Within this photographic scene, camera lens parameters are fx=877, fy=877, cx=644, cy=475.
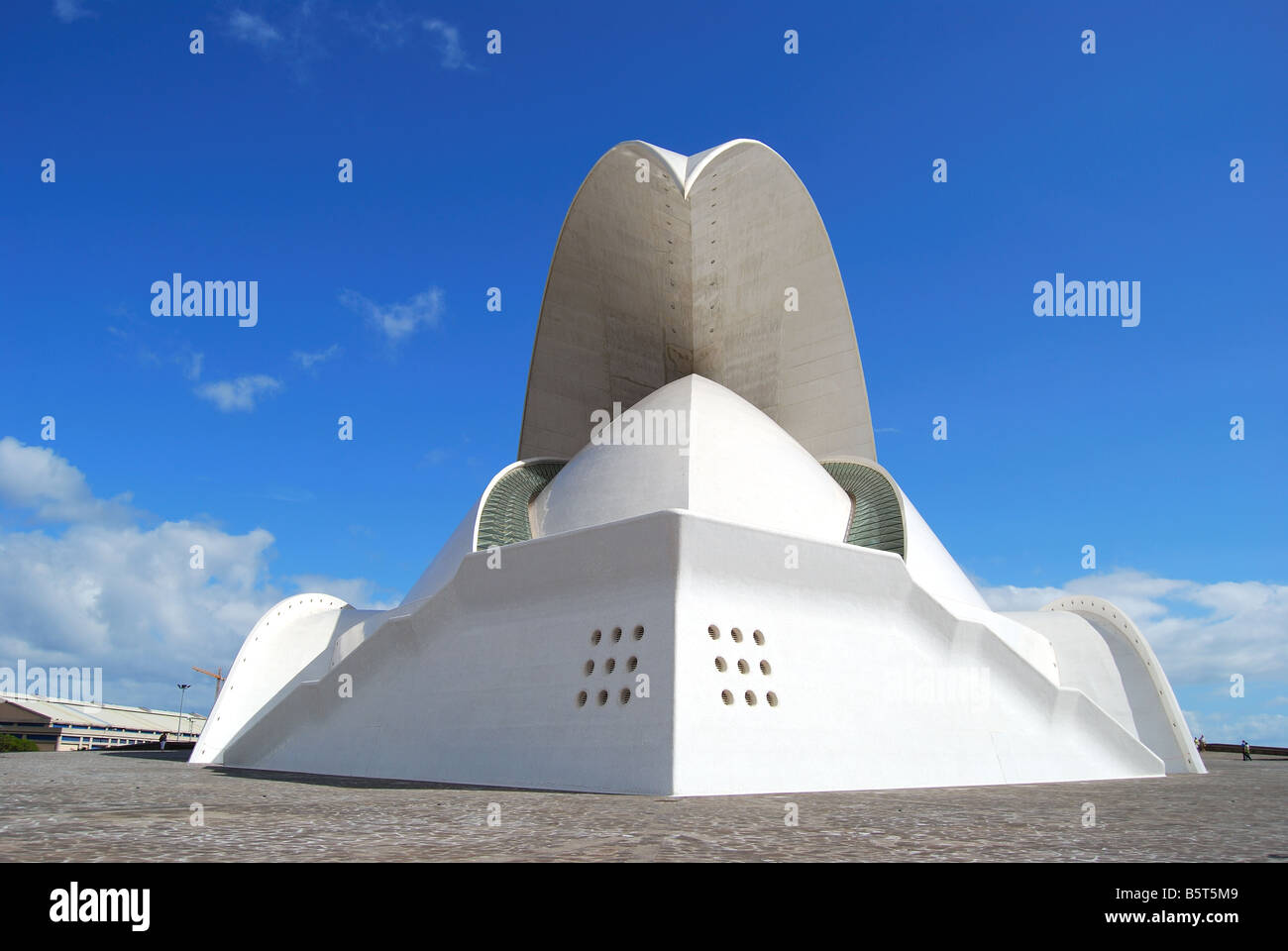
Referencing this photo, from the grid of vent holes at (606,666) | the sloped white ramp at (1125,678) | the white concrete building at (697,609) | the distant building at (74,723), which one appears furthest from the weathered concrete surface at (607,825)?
the distant building at (74,723)

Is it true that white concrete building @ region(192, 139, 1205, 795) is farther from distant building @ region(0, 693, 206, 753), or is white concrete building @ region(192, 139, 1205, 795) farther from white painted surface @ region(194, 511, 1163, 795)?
distant building @ region(0, 693, 206, 753)

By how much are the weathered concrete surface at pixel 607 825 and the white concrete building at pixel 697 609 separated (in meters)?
1.26

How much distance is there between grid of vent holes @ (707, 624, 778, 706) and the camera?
10.2m

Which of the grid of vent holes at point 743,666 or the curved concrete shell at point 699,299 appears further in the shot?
the curved concrete shell at point 699,299

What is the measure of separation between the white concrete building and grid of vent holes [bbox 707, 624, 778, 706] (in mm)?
38

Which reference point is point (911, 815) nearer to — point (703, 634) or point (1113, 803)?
point (1113, 803)

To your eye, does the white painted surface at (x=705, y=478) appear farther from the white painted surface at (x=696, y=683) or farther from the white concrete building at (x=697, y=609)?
the white painted surface at (x=696, y=683)

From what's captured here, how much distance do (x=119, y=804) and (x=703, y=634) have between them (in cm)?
601

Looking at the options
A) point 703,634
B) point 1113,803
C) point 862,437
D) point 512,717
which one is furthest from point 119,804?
point 862,437

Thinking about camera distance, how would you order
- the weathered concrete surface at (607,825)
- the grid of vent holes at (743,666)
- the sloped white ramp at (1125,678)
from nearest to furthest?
1. the weathered concrete surface at (607,825)
2. the grid of vent holes at (743,666)
3. the sloped white ramp at (1125,678)

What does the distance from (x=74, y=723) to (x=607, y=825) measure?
43.9 metres

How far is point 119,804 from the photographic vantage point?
7.53 meters

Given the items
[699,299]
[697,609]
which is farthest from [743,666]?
[699,299]

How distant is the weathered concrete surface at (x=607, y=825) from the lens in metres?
4.71
